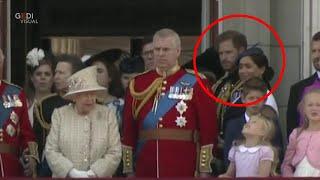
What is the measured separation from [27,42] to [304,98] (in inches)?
151

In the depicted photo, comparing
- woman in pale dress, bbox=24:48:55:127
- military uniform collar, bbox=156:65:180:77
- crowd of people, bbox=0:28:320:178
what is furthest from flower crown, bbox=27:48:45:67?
military uniform collar, bbox=156:65:180:77

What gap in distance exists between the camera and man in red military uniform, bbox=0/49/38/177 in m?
6.63

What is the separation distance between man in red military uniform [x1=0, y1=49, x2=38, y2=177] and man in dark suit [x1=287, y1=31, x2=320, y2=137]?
5.38ft

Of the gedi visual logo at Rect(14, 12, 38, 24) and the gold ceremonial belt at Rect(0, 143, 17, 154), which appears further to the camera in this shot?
the gedi visual logo at Rect(14, 12, 38, 24)

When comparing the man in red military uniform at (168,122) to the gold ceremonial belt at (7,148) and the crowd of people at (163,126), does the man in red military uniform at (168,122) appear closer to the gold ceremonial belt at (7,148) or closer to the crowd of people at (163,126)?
the crowd of people at (163,126)

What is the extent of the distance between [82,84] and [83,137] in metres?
0.33

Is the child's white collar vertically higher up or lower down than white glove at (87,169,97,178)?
higher up

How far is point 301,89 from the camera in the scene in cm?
692

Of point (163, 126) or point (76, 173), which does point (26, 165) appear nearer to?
point (76, 173)

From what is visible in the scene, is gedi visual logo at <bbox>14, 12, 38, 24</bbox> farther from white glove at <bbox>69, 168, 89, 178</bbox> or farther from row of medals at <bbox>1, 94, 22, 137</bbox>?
white glove at <bbox>69, 168, 89, 178</bbox>

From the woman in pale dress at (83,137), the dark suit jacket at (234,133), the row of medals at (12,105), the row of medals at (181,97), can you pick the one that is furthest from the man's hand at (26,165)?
the dark suit jacket at (234,133)

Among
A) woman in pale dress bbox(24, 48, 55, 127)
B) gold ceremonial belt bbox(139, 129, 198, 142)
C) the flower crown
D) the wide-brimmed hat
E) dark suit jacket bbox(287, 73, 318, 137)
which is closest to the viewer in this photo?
the wide-brimmed hat

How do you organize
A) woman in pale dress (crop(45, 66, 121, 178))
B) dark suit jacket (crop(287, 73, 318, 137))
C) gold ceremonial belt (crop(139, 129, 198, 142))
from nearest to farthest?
1. woman in pale dress (crop(45, 66, 121, 178))
2. gold ceremonial belt (crop(139, 129, 198, 142))
3. dark suit jacket (crop(287, 73, 318, 137))

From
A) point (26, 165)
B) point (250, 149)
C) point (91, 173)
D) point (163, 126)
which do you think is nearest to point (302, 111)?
point (250, 149)
